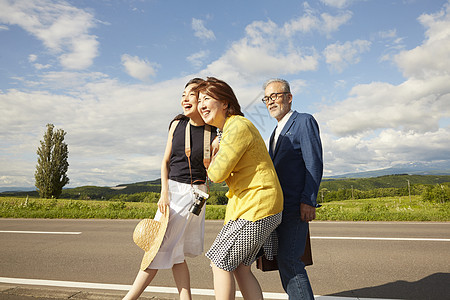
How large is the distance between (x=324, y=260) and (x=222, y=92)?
12.5 ft

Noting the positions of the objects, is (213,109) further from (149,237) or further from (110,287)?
(110,287)

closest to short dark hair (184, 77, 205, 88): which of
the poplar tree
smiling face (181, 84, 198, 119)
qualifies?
smiling face (181, 84, 198, 119)

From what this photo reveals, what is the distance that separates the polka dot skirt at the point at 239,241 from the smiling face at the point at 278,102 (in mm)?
989

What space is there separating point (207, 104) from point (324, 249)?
4439 millimetres

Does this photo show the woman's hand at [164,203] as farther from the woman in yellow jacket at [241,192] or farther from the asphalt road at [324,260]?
the asphalt road at [324,260]

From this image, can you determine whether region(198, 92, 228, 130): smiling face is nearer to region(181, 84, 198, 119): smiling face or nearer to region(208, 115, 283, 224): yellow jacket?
region(208, 115, 283, 224): yellow jacket

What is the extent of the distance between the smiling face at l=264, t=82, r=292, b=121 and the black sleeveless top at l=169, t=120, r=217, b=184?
0.54 m

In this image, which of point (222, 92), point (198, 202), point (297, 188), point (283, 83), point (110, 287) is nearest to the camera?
point (222, 92)

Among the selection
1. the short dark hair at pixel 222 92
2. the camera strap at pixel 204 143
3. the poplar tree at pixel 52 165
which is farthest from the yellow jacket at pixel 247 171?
the poplar tree at pixel 52 165

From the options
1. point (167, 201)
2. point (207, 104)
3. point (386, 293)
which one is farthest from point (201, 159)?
point (386, 293)

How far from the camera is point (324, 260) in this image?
4.72m

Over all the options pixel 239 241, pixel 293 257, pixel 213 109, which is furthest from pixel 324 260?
pixel 213 109

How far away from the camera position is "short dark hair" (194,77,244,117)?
2.00 meters

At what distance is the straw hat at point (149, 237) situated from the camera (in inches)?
97.4
